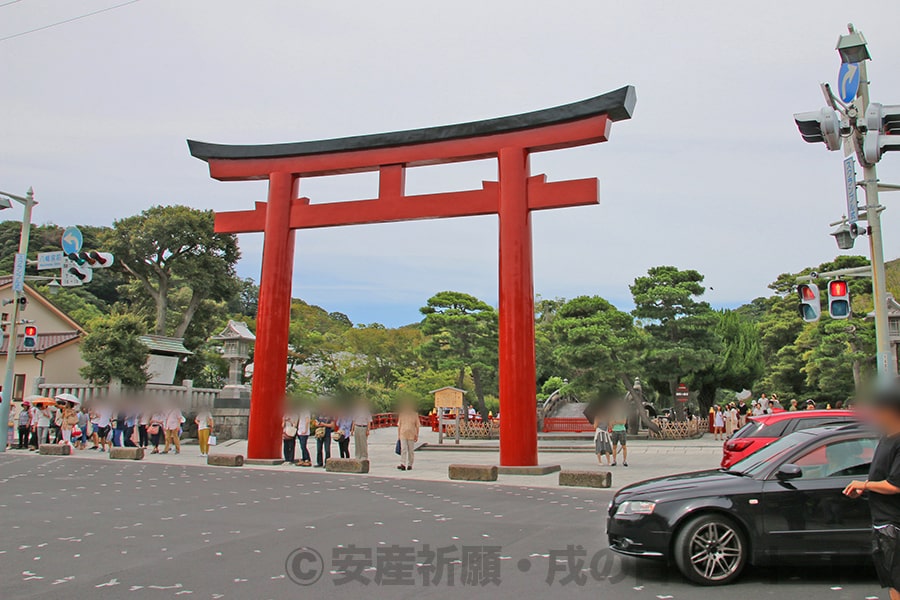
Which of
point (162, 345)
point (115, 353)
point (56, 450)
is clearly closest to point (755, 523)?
point (56, 450)

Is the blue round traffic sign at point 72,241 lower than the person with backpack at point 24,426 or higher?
higher

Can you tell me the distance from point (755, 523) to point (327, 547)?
14.1 ft

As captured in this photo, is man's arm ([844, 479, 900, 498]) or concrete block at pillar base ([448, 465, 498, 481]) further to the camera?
concrete block at pillar base ([448, 465, 498, 481])

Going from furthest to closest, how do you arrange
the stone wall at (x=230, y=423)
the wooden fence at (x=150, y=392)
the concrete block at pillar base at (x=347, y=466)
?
the stone wall at (x=230, y=423), the wooden fence at (x=150, y=392), the concrete block at pillar base at (x=347, y=466)

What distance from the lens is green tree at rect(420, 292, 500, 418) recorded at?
106 ft

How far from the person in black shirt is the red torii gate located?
1058cm

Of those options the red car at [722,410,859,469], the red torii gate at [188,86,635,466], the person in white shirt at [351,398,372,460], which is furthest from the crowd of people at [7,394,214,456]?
the red car at [722,410,859,469]

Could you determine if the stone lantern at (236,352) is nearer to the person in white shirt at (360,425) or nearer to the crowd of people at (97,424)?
the crowd of people at (97,424)

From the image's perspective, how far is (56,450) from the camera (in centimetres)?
2044

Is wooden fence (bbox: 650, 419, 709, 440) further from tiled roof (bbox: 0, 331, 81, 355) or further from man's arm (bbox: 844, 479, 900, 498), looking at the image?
tiled roof (bbox: 0, 331, 81, 355)

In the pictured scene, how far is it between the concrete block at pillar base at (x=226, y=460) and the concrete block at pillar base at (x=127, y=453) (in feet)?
8.42

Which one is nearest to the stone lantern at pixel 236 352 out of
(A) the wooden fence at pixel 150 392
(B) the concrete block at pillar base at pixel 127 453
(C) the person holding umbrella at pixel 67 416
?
(A) the wooden fence at pixel 150 392

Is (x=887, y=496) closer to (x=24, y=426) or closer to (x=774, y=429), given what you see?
(x=774, y=429)

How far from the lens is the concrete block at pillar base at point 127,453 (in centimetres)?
1870
